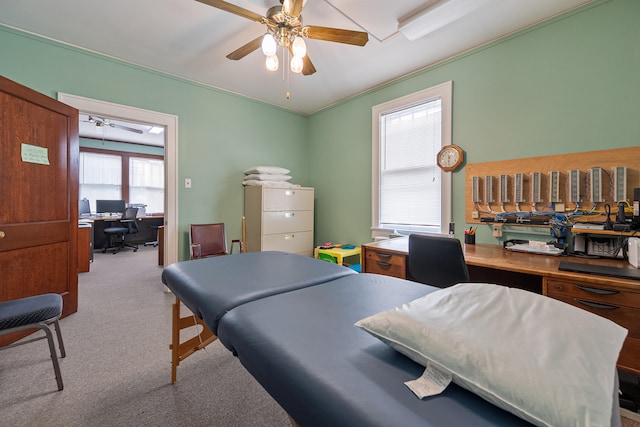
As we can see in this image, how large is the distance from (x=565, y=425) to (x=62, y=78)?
13.2ft

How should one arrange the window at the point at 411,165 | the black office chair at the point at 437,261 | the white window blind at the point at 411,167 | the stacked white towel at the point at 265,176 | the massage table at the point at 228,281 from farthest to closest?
the stacked white towel at the point at 265,176, the white window blind at the point at 411,167, the window at the point at 411,165, the black office chair at the point at 437,261, the massage table at the point at 228,281

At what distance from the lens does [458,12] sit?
6.52 ft

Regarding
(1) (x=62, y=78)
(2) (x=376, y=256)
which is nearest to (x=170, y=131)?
(1) (x=62, y=78)

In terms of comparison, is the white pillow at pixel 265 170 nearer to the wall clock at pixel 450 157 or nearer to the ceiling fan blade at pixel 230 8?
the ceiling fan blade at pixel 230 8

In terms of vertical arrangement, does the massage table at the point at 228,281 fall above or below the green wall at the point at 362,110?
below

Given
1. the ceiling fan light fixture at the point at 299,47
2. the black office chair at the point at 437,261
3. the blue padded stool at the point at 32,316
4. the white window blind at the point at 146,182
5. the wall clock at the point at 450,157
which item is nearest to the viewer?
the blue padded stool at the point at 32,316

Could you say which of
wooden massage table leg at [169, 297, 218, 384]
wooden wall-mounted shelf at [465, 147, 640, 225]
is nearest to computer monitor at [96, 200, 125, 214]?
wooden massage table leg at [169, 297, 218, 384]

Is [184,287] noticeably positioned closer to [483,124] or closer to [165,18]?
[165,18]

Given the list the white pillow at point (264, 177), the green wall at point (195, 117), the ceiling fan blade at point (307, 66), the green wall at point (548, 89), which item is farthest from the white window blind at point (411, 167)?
the green wall at point (195, 117)

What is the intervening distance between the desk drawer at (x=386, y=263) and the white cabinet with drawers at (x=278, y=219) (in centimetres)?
156

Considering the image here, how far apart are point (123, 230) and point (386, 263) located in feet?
20.4

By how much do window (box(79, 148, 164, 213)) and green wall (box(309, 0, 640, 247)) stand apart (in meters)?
6.95

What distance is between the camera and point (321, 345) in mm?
700

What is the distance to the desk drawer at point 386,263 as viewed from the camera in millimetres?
2139
